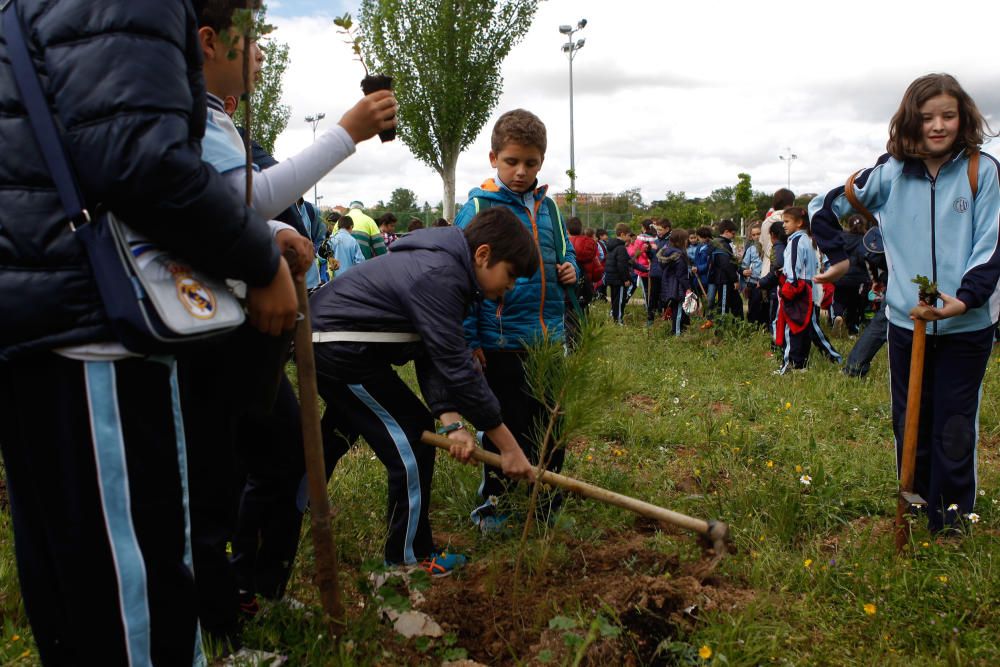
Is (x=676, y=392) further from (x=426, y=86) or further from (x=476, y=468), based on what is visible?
(x=426, y=86)

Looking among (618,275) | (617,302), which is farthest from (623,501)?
(617,302)

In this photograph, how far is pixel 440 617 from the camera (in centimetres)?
250

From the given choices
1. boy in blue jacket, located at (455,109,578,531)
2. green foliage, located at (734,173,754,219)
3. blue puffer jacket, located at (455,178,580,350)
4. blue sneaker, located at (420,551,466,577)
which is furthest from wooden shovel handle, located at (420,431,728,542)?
green foliage, located at (734,173,754,219)

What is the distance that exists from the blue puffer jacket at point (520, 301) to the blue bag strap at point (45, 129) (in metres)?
1.98

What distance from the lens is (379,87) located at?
190 centimetres

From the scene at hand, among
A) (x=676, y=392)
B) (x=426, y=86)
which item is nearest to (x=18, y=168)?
(x=676, y=392)

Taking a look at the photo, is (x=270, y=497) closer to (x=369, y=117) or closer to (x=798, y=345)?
(x=369, y=117)

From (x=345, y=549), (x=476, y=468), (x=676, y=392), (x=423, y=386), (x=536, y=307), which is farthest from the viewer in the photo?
(x=676, y=392)

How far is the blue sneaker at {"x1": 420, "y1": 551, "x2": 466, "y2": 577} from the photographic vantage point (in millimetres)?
2830

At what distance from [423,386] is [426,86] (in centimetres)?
2810

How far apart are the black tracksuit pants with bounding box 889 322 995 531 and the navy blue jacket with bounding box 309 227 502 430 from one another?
1776mm

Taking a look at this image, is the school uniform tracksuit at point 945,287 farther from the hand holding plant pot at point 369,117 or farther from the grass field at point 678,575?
the hand holding plant pot at point 369,117

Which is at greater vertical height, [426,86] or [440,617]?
[426,86]

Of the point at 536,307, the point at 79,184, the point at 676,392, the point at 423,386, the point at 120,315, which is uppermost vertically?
the point at 79,184
